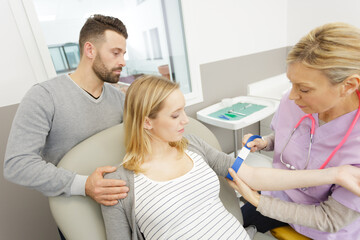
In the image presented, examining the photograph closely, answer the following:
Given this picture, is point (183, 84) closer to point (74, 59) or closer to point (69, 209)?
point (74, 59)

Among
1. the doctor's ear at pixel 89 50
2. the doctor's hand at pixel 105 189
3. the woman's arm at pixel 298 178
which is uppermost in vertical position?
the doctor's ear at pixel 89 50

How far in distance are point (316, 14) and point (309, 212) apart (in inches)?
85.5

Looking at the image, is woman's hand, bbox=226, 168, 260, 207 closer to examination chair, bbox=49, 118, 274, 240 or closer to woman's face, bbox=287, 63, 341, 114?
examination chair, bbox=49, 118, 274, 240

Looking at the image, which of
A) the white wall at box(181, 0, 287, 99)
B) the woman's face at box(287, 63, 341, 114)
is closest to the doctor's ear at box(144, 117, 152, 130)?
the woman's face at box(287, 63, 341, 114)

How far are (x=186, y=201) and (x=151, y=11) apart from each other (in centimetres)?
159

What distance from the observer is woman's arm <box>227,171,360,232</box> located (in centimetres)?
69

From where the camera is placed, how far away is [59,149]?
40.7 inches

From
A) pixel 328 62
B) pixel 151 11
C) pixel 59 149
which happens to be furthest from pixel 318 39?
pixel 151 11

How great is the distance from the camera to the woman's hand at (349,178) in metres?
0.65

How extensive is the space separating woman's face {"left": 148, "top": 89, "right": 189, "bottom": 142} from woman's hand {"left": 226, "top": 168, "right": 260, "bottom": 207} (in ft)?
0.94

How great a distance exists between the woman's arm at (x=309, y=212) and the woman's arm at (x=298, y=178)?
0.05m

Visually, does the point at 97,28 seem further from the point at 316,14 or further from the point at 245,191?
the point at 316,14

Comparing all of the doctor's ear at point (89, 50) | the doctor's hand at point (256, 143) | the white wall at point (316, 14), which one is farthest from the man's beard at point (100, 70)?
the white wall at point (316, 14)

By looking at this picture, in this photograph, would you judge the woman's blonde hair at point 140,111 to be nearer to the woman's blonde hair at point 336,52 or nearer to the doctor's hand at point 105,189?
the doctor's hand at point 105,189
